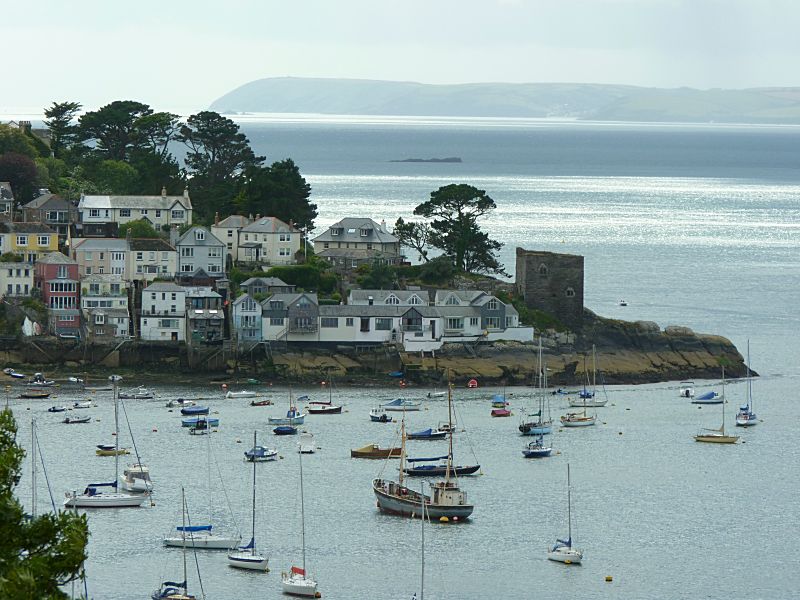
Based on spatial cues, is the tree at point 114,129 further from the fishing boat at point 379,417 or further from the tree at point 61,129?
the fishing boat at point 379,417

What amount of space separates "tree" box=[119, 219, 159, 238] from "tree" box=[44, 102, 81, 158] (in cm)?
1984

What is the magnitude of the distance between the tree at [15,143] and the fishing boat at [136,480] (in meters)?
45.8

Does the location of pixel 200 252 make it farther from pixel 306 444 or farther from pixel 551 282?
pixel 306 444

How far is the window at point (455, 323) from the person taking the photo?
8044 cm

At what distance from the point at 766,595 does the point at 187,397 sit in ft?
99.5

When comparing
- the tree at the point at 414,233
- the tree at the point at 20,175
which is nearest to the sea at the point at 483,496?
the tree at the point at 414,233

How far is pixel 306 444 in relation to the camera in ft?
207

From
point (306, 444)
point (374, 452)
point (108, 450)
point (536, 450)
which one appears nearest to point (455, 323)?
point (536, 450)

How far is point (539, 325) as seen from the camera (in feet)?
268

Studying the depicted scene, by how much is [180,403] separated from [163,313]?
10.8 meters

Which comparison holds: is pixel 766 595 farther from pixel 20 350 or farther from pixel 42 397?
pixel 20 350

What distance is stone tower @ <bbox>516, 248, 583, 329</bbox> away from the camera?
8375cm

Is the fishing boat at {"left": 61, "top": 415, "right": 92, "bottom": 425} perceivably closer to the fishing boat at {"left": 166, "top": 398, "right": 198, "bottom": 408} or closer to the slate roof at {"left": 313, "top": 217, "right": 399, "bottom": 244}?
the fishing boat at {"left": 166, "top": 398, "right": 198, "bottom": 408}

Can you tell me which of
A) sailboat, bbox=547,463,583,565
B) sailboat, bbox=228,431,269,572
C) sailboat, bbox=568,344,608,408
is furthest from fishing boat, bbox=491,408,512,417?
sailboat, bbox=228,431,269,572
